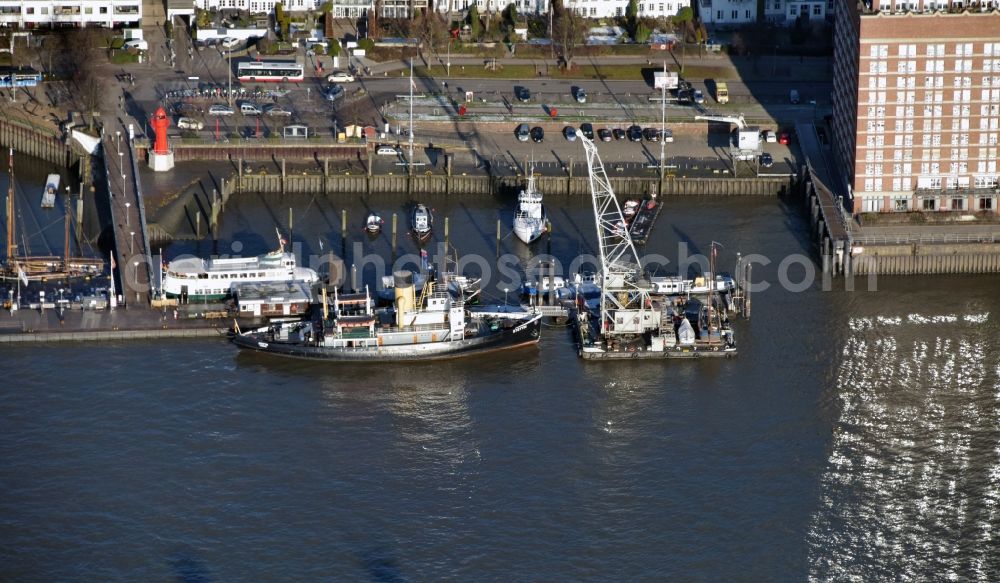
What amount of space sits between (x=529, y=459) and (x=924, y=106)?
3964 cm

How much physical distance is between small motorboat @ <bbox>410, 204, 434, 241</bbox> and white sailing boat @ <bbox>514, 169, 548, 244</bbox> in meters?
4.88

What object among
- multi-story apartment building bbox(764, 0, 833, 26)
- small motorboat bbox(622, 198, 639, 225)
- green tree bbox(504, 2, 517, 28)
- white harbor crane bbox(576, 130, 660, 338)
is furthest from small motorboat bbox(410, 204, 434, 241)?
multi-story apartment building bbox(764, 0, 833, 26)

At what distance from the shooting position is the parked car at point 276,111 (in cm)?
13412

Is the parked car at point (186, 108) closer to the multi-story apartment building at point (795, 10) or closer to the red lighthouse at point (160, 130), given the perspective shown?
the red lighthouse at point (160, 130)

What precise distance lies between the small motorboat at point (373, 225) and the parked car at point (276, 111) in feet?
60.0

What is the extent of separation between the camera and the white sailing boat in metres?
116

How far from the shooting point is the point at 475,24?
149 meters

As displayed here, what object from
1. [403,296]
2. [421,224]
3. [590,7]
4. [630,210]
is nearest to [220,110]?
[421,224]

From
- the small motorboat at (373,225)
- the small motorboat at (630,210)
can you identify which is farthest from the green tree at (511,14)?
the small motorboat at (373,225)

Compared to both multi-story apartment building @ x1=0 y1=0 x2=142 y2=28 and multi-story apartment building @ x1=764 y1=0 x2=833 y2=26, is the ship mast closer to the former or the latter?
multi-story apartment building @ x1=0 y1=0 x2=142 y2=28

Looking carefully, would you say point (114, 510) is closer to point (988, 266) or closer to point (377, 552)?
point (377, 552)

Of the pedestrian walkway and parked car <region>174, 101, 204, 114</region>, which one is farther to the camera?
parked car <region>174, 101, 204, 114</region>

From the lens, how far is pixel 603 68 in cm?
14412

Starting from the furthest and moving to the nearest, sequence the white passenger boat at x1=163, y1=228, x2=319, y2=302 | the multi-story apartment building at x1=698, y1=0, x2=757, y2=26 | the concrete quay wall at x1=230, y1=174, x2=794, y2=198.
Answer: the multi-story apartment building at x1=698, y1=0, x2=757, y2=26 < the concrete quay wall at x1=230, y1=174, x2=794, y2=198 < the white passenger boat at x1=163, y1=228, x2=319, y2=302
